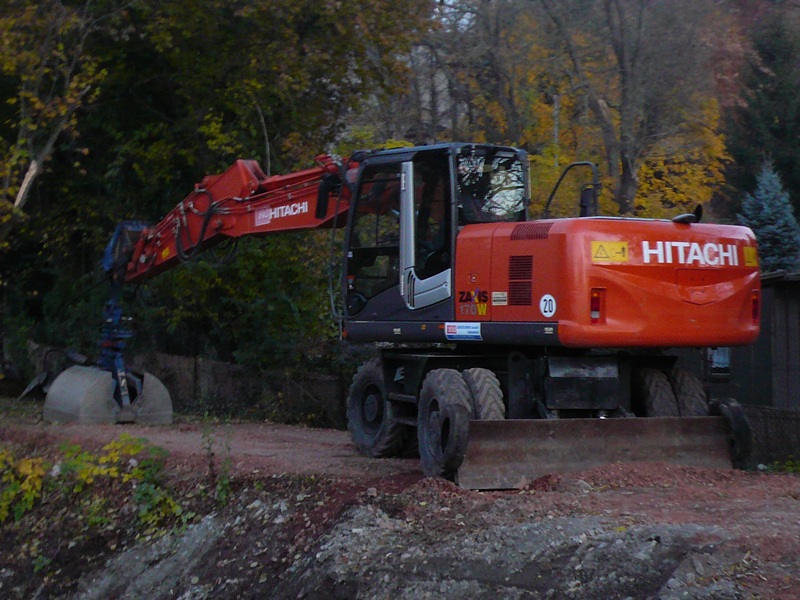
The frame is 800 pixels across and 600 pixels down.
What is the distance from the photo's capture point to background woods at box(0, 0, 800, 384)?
17.5m

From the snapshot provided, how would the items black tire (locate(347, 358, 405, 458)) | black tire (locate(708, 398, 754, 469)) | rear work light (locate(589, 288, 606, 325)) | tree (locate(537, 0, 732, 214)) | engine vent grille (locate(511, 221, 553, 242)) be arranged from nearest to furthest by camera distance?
rear work light (locate(589, 288, 606, 325))
engine vent grille (locate(511, 221, 553, 242))
black tire (locate(708, 398, 754, 469))
black tire (locate(347, 358, 405, 458))
tree (locate(537, 0, 732, 214))

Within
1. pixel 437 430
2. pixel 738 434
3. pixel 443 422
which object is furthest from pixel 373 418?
pixel 738 434

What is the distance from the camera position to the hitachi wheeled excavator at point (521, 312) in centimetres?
917

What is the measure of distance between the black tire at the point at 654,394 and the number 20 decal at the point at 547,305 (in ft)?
5.64

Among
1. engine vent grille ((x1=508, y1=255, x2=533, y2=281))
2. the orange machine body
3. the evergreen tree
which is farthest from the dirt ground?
the evergreen tree

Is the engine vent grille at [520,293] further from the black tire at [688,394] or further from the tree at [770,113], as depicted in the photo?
the tree at [770,113]

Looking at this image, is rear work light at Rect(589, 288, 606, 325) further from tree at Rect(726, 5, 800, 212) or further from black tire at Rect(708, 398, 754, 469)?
tree at Rect(726, 5, 800, 212)

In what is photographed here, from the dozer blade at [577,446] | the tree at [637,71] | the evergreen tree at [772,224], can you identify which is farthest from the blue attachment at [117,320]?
the evergreen tree at [772,224]

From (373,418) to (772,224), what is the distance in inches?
453

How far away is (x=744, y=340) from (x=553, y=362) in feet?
5.90

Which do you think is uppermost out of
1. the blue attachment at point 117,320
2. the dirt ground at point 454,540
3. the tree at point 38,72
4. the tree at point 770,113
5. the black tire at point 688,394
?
the tree at point 770,113

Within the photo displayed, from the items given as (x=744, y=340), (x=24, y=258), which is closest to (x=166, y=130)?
(x=24, y=258)

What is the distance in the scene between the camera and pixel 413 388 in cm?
1083

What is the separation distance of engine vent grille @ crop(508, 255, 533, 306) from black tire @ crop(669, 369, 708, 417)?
2.09 metres
